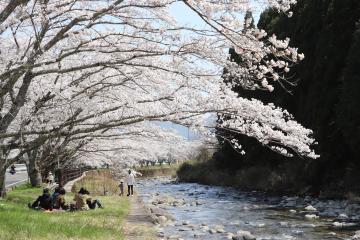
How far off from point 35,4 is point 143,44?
1869 mm

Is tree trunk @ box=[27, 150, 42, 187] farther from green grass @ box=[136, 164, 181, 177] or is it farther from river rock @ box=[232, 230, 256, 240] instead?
green grass @ box=[136, 164, 181, 177]

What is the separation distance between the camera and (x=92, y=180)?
33031 mm

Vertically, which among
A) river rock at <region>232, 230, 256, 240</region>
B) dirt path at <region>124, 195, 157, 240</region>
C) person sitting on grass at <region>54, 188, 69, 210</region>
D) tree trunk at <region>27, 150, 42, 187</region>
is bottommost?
river rock at <region>232, 230, 256, 240</region>

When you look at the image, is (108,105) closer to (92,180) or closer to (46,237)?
(46,237)

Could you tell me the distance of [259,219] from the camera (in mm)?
17031

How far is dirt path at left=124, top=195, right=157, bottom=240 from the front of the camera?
9.62 metres

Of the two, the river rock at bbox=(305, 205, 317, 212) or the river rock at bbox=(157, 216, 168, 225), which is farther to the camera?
the river rock at bbox=(305, 205, 317, 212)

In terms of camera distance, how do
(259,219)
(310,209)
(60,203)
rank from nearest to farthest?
1. (60,203)
2. (259,219)
3. (310,209)

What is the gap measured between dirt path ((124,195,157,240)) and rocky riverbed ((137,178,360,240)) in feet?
1.30

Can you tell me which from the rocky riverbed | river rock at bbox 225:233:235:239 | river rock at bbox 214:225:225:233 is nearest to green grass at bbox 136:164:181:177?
the rocky riverbed

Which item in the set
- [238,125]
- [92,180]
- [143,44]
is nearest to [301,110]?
[92,180]

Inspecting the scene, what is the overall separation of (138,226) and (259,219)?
6825 mm

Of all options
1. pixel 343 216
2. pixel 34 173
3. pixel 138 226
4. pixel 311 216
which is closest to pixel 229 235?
pixel 138 226

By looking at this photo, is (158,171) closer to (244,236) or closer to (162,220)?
(162,220)
